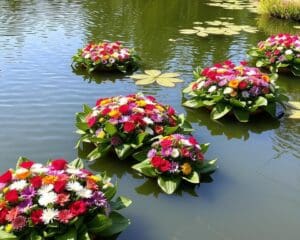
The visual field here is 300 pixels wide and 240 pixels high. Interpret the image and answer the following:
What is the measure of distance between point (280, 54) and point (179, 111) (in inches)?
110

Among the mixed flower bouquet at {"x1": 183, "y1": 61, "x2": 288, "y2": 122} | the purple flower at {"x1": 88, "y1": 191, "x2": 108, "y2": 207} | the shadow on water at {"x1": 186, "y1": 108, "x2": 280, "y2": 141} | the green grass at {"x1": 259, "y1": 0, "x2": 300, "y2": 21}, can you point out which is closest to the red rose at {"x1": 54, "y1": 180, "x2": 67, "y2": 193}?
the purple flower at {"x1": 88, "y1": 191, "x2": 108, "y2": 207}

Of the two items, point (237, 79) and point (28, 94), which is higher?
point (237, 79)

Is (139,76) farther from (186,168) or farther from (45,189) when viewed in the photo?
(45,189)

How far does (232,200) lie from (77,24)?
8.48 m

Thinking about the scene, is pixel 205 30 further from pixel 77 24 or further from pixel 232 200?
pixel 232 200

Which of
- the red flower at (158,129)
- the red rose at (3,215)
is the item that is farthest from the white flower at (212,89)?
the red rose at (3,215)

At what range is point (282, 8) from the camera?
13305 millimetres

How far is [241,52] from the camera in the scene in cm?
933

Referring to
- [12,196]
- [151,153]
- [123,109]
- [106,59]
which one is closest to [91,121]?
[123,109]

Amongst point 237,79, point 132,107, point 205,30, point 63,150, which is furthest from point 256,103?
point 205,30

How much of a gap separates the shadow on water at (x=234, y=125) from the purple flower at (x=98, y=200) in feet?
8.24

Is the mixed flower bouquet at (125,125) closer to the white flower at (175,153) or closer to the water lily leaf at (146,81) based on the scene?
the white flower at (175,153)

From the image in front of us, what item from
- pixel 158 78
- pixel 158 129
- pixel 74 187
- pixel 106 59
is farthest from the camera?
pixel 106 59

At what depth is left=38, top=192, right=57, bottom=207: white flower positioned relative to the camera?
3.16 metres
